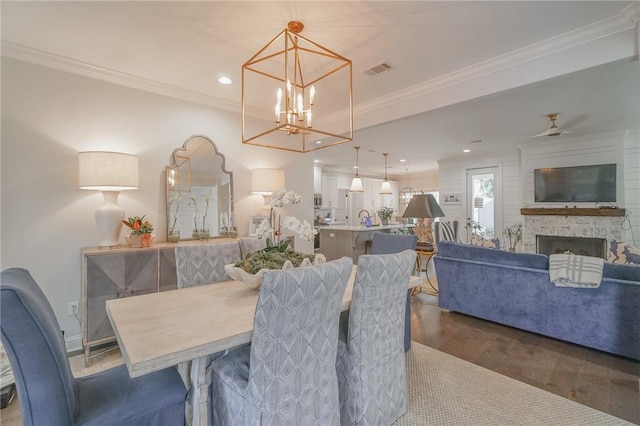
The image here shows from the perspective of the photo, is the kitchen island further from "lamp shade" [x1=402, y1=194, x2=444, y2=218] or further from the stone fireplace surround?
the stone fireplace surround

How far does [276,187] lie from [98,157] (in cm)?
184

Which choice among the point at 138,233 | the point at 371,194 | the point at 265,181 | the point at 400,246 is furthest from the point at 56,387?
the point at 371,194

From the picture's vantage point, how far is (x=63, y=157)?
2674mm

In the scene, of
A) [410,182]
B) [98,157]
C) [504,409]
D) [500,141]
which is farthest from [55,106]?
[410,182]

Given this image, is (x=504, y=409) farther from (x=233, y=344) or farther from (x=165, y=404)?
(x=165, y=404)

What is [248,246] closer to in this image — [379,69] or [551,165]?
[379,69]

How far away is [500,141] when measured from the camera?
5.70 meters

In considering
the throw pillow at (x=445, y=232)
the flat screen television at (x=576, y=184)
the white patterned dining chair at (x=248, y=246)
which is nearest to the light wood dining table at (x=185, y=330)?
the white patterned dining chair at (x=248, y=246)

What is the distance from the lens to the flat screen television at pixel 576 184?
5.11m

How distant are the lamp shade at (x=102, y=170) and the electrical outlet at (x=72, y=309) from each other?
1067 millimetres

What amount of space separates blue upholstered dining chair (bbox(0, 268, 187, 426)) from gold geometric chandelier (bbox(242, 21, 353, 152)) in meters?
1.38

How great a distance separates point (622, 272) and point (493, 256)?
97cm

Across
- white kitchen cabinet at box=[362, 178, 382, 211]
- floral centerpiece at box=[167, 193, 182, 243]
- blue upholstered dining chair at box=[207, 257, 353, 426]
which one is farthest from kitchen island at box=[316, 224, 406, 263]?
blue upholstered dining chair at box=[207, 257, 353, 426]

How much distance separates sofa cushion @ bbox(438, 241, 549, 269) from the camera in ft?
9.60
